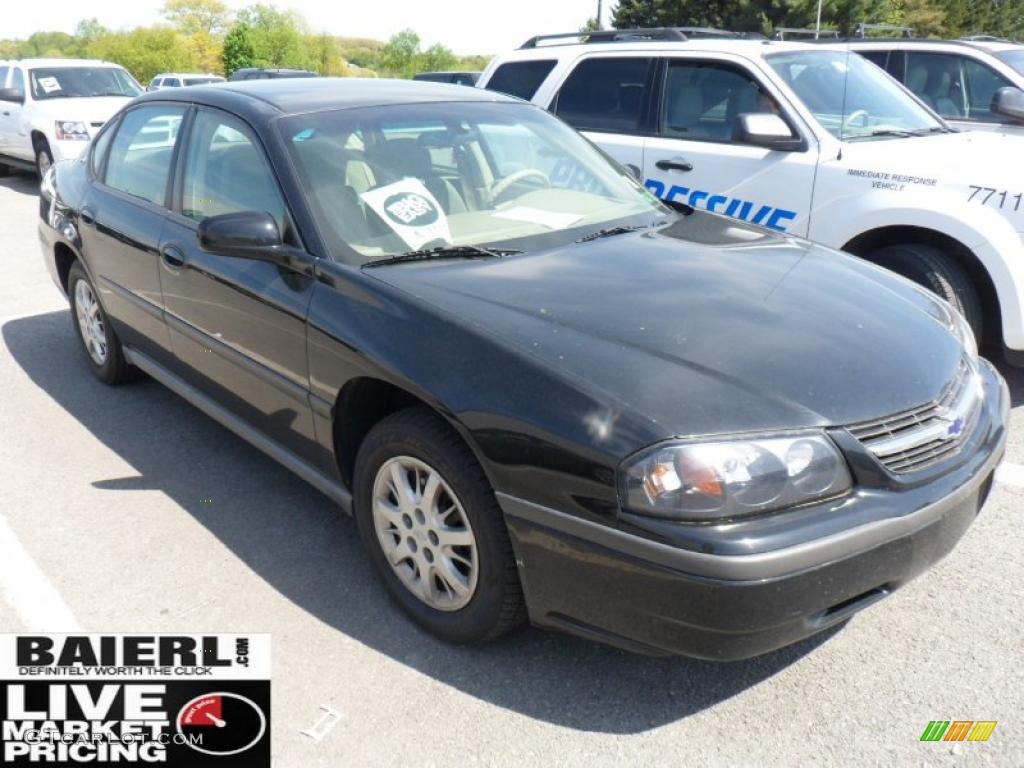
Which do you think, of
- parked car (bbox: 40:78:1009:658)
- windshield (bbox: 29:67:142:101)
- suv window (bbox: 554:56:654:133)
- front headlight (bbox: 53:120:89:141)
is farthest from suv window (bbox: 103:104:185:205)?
windshield (bbox: 29:67:142:101)

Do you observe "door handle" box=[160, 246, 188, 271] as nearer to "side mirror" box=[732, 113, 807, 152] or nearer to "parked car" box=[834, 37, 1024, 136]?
"side mirror" box=[732, 113, 807, 152]

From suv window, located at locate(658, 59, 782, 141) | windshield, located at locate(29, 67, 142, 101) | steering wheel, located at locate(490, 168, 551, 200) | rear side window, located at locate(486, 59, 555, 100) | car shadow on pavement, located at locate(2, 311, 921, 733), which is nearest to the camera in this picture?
car shadow on pavement, located at locate(2, 311, 921, 733)

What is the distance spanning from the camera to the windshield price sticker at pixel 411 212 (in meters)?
3.22

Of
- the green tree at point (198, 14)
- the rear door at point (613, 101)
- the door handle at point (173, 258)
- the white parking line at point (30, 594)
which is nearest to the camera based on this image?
the white parking line at point (30, 594)

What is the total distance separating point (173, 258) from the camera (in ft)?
12.7

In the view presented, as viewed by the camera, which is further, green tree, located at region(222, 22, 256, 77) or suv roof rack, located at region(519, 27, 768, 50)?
green tree, located at region(222, 22, 256, 77)

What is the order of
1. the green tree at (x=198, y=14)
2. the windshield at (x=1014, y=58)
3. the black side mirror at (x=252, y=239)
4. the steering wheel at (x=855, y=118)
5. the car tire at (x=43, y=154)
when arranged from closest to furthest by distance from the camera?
the black side mirror at (x=252, y=239)
the steering wheel at (x=855, y=118)
the windshield at (x=1014, y=58)
the car tire at (x=43, y=154)
the green tree at (x=198, y=14)

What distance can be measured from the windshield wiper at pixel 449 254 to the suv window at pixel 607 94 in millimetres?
3282

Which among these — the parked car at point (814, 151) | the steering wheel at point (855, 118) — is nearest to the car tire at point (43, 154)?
the parked car at point (814, 151)

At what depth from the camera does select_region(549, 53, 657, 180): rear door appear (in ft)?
20.0

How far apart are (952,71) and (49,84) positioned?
11702mm

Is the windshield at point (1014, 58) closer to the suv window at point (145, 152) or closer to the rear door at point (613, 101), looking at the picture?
the rear door at point (613, 101)

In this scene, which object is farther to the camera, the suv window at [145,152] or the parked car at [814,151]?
the parked car at [814,151]

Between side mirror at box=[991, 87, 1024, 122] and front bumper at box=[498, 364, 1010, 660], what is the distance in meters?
5.42
